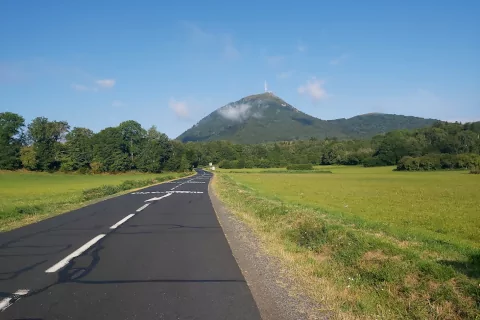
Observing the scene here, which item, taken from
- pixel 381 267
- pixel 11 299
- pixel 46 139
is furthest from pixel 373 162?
pixel 11 299

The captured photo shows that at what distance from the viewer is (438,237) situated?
1193cm

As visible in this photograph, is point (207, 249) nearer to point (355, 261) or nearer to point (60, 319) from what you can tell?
point (355, 261)

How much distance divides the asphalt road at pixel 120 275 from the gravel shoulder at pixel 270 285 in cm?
19

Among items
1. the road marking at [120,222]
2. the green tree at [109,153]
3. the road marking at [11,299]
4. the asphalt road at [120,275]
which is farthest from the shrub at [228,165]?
the road marking at [11,299]

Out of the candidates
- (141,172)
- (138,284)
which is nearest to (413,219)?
(138,284)

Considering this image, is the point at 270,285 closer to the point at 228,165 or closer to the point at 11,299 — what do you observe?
the point at 11,299

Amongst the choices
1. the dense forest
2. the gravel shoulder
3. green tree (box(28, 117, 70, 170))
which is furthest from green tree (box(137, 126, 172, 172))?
the gravel shoulder

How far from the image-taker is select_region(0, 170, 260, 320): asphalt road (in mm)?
5070

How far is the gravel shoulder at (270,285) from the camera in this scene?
16.9 feet

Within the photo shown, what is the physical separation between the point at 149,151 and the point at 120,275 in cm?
10740

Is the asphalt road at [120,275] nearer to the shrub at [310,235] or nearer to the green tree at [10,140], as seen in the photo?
the shrub at [310,235]

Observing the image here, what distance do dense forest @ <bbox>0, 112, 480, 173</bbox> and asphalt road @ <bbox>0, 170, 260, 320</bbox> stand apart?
299ft

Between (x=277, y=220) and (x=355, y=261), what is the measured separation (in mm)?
6044

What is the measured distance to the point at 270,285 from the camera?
6430 mm
